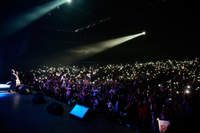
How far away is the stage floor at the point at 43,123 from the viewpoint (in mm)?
3285

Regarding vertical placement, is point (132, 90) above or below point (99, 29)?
below

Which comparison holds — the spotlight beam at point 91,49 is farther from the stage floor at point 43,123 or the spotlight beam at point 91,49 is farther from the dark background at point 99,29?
the stage floor at point 43,123

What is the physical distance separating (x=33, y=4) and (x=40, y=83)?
4897 millimetres

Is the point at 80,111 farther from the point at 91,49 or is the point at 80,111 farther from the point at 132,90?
the point at 91,49

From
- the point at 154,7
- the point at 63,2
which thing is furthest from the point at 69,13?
the point at 154,7

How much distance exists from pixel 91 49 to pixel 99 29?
3.68 meters

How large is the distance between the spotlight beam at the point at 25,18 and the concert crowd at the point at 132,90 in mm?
3484

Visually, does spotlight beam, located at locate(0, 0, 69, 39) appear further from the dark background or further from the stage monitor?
the stage monitor

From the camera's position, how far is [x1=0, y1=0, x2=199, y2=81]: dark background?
7.28 metres

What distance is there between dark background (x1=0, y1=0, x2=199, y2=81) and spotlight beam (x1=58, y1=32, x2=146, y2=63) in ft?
1.49

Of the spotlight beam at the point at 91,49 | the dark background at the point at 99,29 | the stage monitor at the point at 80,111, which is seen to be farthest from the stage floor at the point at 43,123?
the spotlight beam at the point at 91,49

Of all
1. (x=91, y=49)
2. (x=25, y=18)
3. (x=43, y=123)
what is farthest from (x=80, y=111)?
(x=91, y=49)

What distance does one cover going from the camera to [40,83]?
9719 mm

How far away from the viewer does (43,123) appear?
3680mm
